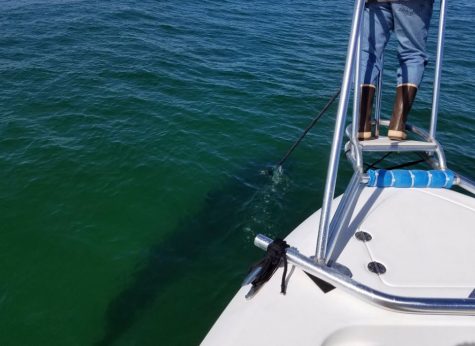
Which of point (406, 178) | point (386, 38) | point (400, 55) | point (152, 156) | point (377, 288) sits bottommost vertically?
point (152, 156)

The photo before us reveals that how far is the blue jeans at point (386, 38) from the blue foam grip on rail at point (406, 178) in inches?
42.6

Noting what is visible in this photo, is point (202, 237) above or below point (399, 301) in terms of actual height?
below

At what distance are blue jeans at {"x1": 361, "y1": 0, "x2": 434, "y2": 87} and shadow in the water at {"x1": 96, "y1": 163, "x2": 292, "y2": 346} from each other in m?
3.84

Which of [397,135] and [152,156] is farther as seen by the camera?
[152,156]

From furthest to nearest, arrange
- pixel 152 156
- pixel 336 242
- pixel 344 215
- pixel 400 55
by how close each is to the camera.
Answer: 1. pixel 152 156
2. pixel 400 55
3. pixel 344 215
4. pixel 336 242

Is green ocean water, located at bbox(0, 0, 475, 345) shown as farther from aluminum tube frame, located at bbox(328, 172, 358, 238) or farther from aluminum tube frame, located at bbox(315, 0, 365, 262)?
aluminum tube frame, located at bbox(315, 0, 365, 262)

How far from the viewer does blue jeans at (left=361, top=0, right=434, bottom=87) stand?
3.69 meters

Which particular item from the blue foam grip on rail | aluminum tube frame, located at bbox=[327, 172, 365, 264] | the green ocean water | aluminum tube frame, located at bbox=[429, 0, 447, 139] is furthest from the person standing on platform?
the green ocean water

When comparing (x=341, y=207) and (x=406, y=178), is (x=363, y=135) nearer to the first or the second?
(x=406, y=178)

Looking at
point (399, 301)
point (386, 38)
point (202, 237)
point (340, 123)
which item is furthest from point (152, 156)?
point (399, 301)

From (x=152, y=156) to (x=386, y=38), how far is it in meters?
6.12

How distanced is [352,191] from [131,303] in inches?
154

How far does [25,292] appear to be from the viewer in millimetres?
5797

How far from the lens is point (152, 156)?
8859mm
